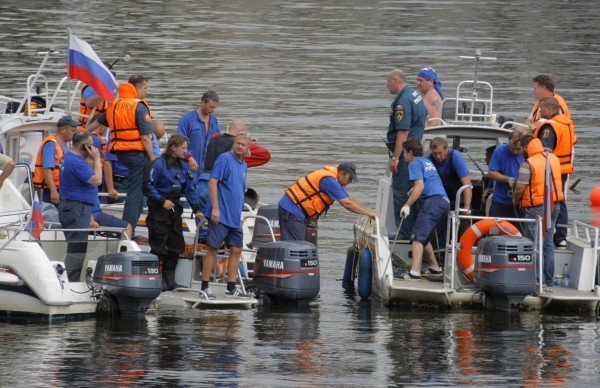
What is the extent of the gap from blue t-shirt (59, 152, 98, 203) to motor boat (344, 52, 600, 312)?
10.0 ft

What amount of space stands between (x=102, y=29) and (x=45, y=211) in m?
32.6

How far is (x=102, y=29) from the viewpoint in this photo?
48469 millimetres

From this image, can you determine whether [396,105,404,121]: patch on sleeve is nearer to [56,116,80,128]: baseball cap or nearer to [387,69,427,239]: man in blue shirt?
[387,69,427,239]: man in blue shirt

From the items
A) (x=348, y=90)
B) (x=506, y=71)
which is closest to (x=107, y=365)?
(x=348, y=90)

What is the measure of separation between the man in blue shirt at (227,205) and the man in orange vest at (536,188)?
286cm

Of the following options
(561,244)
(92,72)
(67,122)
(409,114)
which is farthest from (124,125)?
(561,244)

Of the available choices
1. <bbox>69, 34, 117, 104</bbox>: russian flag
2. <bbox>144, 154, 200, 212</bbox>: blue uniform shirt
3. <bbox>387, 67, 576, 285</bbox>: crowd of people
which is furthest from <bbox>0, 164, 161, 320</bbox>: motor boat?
<bbox>69, 34, 117, 104</bbox>: russian flag

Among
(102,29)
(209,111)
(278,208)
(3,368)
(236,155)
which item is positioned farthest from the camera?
(102,29)

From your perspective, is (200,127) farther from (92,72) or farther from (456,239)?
(456,239)

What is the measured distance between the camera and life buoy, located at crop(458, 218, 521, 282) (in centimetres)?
1611

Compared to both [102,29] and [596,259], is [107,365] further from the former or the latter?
[102,29]

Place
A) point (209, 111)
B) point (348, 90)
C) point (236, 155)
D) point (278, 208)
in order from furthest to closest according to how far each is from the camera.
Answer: point (348, 90) → point (209, 111) → point (278, 208) → point (236, 155)

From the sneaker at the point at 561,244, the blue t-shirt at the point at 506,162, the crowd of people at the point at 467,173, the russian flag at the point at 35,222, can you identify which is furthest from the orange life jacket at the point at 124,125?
the sneaker at the point at 561,244

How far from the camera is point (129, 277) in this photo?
1471 centimetres
